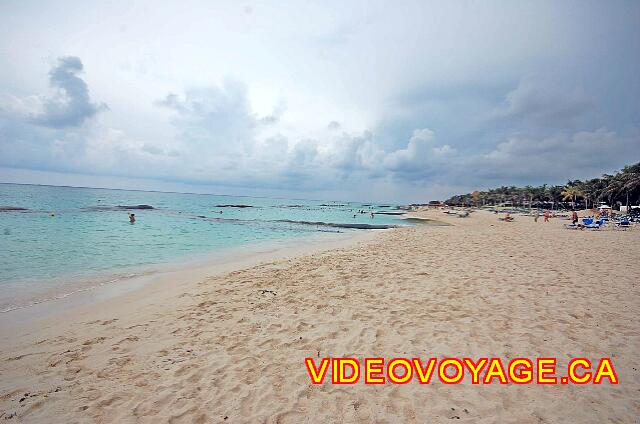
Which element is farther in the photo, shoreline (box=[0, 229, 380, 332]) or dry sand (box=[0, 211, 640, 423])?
shoreline (box=[0, 229, 380, 332])

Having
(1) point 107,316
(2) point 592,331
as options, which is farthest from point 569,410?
(1) point 107,316

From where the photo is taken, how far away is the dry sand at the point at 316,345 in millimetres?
3473

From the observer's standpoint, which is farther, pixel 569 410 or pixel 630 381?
pixel 630 381

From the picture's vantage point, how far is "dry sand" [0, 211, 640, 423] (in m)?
3.47

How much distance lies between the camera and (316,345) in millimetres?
5031

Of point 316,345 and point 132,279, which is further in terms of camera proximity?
point 132,279

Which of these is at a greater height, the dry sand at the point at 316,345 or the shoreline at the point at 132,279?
the dry sand at the point at 316,345

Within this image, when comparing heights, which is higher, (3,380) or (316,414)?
(316,414)

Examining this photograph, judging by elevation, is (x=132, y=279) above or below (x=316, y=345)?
below

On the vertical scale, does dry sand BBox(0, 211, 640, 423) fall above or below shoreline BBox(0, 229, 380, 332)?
above

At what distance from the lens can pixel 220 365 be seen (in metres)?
4.50

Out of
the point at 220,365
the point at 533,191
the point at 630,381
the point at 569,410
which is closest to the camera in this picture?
the point at 569,410

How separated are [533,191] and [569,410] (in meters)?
119

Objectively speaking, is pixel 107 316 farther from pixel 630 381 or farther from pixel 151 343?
pixel 630 381
